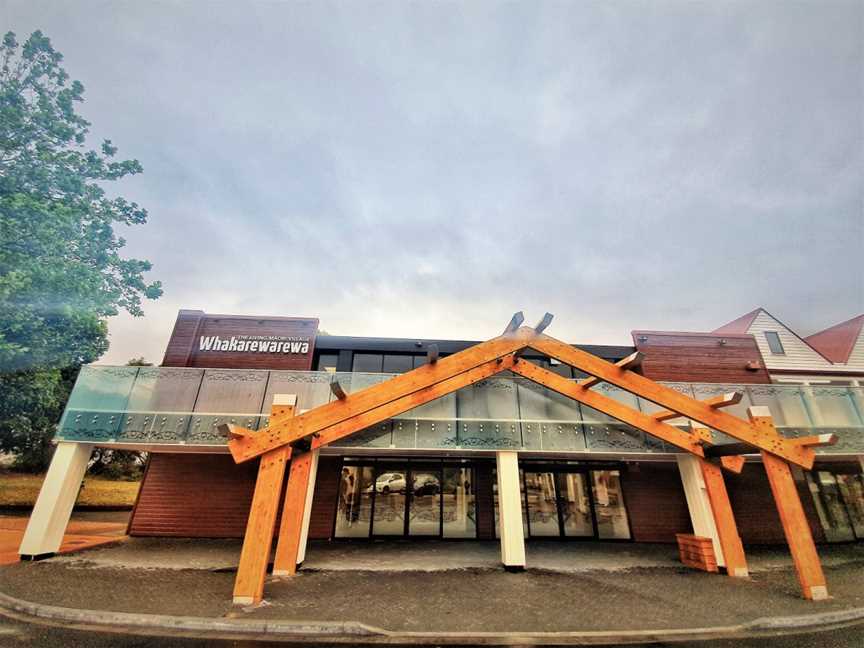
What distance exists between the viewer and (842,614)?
5.54 meters

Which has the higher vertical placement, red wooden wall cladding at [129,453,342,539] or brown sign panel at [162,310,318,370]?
brown sign panel at [162,310,318,370]

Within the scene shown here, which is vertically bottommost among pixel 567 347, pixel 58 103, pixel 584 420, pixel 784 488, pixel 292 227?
pixel 784 488

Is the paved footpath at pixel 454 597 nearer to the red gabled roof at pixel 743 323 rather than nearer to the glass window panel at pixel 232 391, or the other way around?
the glass window panel at pixel 232 391

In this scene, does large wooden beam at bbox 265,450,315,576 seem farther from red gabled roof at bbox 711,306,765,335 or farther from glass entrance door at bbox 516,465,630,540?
red gabled roof at bbox 711,306,765,335

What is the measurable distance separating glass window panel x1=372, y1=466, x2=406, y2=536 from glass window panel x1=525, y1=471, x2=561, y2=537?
4.55 meters

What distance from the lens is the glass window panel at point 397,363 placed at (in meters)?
13.6

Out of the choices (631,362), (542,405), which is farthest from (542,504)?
(631,362)

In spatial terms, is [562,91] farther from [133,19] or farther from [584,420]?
[133,19]

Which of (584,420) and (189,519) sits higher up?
(584,420)

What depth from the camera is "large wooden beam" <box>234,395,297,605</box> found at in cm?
560

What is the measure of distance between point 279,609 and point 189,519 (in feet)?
27.4

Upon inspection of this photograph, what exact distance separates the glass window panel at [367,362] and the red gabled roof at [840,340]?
78.1ft

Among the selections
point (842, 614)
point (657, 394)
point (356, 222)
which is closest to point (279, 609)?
point (657, 394)

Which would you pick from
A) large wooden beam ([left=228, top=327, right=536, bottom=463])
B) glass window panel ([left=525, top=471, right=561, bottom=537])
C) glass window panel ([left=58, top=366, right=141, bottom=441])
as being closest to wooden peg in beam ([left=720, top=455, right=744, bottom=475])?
glass window panel ([left=525, top=471, right=561, bottom=537])
